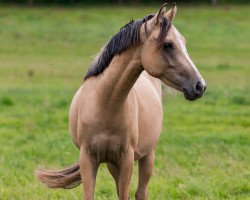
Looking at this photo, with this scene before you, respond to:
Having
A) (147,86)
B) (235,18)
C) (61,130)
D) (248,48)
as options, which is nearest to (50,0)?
(235,18)

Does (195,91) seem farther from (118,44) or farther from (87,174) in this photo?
(87,174)

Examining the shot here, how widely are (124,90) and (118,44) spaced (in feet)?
1.19

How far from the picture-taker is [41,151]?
998 cm

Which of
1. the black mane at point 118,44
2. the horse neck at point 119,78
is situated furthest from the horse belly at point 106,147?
the black mane at point 118,44

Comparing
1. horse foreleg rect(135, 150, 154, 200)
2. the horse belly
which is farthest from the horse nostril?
horse foreleg rect(135, 150, 154, 200)

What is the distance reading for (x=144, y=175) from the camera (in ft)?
23.6

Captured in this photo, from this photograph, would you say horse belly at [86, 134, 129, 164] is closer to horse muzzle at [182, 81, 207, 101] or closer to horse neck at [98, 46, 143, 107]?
horse neck at [98, 46, 143, 107]

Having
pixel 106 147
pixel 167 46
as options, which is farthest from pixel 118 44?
pixel 106 147

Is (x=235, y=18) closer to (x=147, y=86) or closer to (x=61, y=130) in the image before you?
(x=61, y=130)

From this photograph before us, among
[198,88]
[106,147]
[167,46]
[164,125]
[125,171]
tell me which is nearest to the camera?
[198,88]

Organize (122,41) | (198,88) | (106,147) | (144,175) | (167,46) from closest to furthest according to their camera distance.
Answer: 1. (198,88)
2. (167,46)
3. (122,41)
4. (106,147)
5. (144,175)

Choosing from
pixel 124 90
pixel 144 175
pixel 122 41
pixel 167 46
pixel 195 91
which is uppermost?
pixel 167 46

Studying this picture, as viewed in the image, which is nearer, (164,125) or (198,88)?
(198,88)

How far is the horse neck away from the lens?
5.83m
